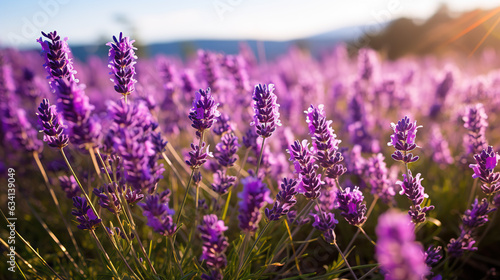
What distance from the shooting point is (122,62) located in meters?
1.65

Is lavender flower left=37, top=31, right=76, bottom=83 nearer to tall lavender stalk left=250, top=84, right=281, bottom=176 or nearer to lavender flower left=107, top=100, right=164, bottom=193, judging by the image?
lavender flower left=107, top=100, right=164, bottom=193

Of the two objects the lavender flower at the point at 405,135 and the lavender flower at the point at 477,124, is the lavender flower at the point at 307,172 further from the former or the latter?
the lavender flower at the point at 477,124

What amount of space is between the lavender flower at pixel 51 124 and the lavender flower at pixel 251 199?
0.90 metres

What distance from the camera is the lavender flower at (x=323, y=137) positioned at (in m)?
Answer: 1.58

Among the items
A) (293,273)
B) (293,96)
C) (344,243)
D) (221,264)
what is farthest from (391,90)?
(221,264)

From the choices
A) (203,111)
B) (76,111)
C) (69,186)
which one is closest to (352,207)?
(203,111)

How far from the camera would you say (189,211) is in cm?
271

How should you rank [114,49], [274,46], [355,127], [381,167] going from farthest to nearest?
[274,46] < [355,127] < [381,167] < [114,49]

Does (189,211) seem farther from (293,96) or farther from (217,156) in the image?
(293,96)

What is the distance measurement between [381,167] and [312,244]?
1042 millimetres

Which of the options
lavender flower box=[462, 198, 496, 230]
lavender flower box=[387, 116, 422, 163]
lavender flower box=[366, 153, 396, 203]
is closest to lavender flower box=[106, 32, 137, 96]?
lavender flower box=[387, 116, 422, 163]

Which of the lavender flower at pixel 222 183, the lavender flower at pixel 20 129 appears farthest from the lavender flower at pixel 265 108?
the lavender flower at pixel 20 129

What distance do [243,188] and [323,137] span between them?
458 mm

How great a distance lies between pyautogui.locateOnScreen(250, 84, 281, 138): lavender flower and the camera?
1649 millimetres
